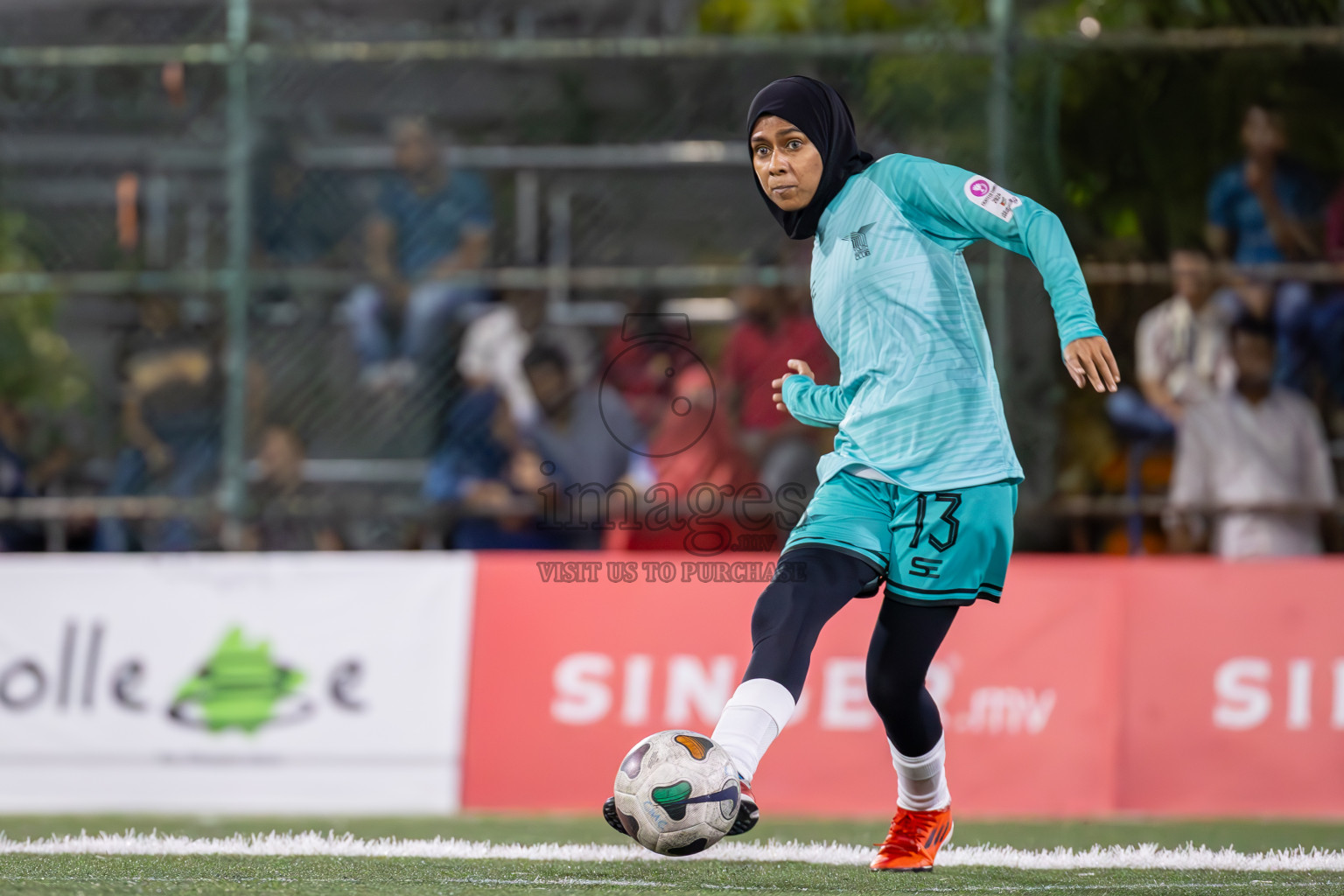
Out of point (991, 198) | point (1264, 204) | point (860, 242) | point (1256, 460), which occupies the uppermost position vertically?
point (1264, 204)

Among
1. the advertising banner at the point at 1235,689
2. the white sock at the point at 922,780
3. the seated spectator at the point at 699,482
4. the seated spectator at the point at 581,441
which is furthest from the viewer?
the seated spectator at the point at 581,441

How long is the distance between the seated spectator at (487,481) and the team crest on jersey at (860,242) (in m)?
3.91

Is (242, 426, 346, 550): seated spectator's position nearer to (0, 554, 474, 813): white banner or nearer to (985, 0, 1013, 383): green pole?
(0, 554, 474, 813): white banner

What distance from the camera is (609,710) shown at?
741cm

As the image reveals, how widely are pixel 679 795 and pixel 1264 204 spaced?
5413 millimetres

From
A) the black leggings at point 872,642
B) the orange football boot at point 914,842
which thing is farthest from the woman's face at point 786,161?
the orange football boot at point 914,842

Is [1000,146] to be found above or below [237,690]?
above

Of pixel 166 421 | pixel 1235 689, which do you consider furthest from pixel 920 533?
pixel 166 421

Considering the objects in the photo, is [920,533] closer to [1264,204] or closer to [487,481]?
[487,481]

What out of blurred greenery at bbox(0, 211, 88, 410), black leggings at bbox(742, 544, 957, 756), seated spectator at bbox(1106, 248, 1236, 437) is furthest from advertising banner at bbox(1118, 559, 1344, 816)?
blurred greenery at bbox(0, 211, 88, 410)

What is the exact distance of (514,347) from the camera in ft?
27.6

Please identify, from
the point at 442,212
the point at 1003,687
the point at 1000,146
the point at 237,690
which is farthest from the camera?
the point at 442,212

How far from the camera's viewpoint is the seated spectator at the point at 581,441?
812 cm

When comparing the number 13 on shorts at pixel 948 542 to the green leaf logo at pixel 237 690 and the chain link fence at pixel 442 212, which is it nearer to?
the chain link fence at pixel 442 212
